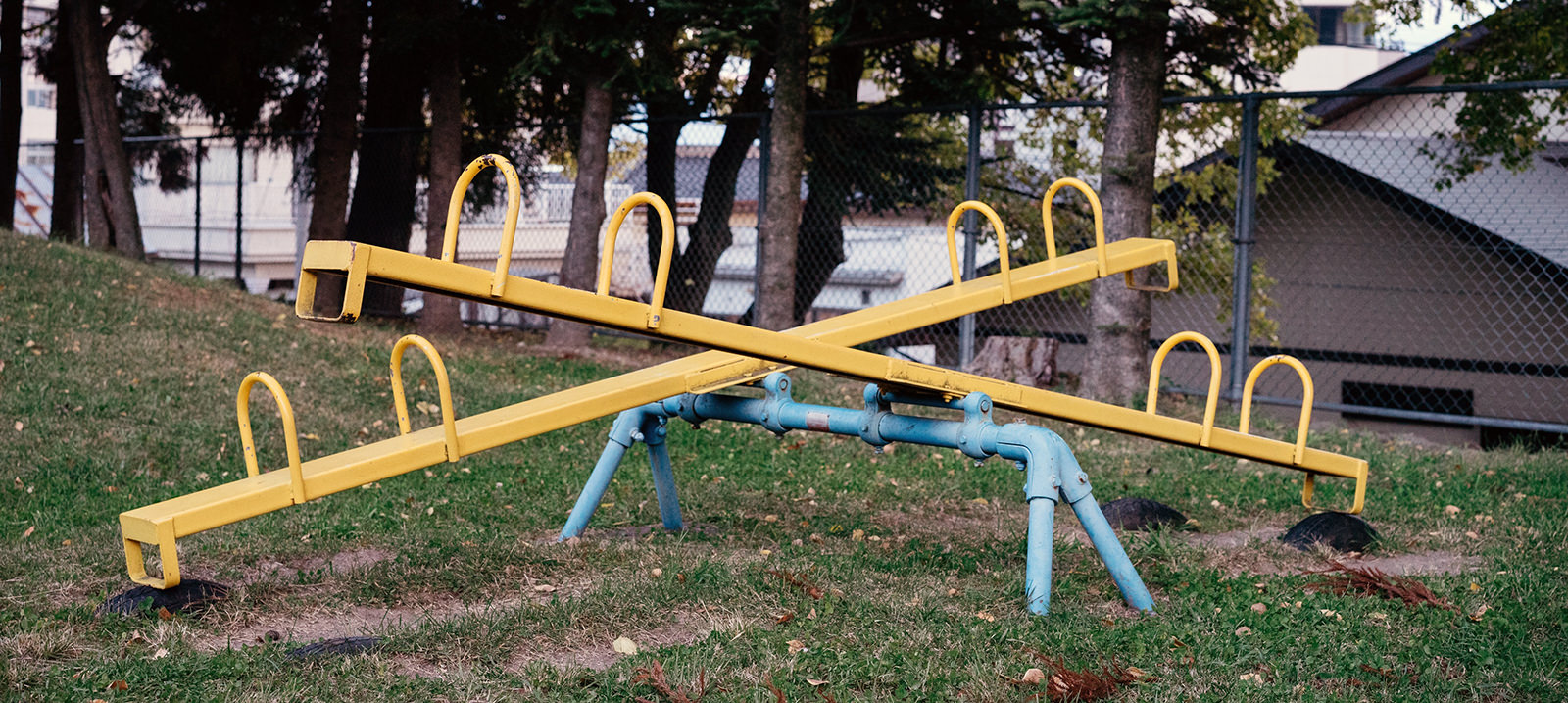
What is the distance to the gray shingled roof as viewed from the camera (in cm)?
1193

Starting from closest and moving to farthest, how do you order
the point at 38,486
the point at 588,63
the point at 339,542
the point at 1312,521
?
the point at 339,542 → the point at 1312,521 → the point at 38,486 → the point at 588,63

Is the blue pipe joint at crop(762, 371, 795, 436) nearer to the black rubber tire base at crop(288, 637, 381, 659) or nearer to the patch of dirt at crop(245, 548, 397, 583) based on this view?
the patch of dirt at crop(245, 548, 397, 583)

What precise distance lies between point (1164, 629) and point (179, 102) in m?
16.5

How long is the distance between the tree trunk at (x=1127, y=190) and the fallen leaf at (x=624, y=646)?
223 inches

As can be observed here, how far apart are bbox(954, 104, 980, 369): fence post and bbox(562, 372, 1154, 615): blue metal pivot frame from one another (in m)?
4.98

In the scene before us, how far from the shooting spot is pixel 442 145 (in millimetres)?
11414

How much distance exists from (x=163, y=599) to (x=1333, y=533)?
14.2 ft

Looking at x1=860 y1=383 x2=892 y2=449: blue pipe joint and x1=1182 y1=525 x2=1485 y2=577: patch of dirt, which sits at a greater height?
x1=860 y1=383 x2=892 y2=449: blue pipe joint

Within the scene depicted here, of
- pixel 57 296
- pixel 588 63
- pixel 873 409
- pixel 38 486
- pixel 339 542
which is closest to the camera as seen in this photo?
pixel 873 409

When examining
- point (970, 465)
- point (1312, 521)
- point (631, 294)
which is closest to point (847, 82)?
point (631, 294)

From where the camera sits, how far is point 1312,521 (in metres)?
5.12

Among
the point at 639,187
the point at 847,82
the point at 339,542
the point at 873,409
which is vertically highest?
the point at 847,82

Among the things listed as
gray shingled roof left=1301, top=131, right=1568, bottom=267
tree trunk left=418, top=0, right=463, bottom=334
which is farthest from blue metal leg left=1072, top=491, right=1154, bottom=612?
gray shingled roof left=1301, top=131, right=1568, bottom=267

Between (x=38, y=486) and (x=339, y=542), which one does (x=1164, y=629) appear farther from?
(x=38, y=486)
